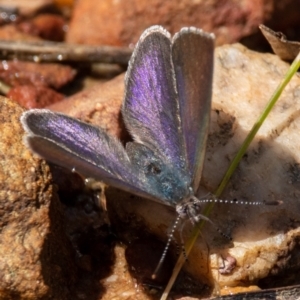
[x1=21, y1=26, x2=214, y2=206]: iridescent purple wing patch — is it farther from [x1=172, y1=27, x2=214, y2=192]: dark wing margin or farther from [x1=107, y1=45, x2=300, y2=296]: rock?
[x1=107, y1=45, x2=300, y2=296]: rock

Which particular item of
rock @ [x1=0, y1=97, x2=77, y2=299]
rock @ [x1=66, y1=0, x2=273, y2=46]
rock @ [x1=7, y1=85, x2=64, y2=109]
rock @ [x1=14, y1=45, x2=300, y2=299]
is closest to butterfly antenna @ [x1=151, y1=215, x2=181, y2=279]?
rock @ [x1=14, y1=45, x2=300, y2=299]

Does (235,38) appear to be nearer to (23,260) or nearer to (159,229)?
(159,229)

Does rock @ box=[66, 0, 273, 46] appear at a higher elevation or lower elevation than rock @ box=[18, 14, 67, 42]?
higher

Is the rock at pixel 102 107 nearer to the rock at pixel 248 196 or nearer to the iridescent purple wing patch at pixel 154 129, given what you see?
the iridescent purple wing patch at pixel 154 129

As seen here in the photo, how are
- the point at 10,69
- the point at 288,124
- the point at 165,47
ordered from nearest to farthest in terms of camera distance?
the point at 165,47 < the point at 288,124 < the point at 10,69

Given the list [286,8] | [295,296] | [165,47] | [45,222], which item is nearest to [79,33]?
[286,8]

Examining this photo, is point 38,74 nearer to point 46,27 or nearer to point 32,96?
point 32,96

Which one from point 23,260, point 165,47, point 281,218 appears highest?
point 165,47

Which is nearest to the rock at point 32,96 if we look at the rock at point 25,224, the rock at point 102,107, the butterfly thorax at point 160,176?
the rock at point 102,107

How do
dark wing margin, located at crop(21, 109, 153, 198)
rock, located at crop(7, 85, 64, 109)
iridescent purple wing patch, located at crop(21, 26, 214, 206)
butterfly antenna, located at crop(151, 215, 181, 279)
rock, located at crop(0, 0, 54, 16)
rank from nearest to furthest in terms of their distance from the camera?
1. dark wing margin, located at crop(21, 109, 153, 198)
2. iridescent purple wing patch, located at crop(21, 26, 214, 206)
3. butterfly antenna, located at crop(151, 215, 181, 279)
4. rock, located at crop(7, 85, 64, 109)
5. rock, located at crop(0, 0, 54, 16)
